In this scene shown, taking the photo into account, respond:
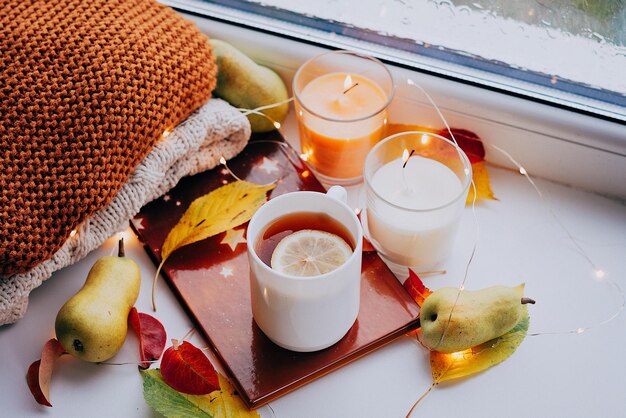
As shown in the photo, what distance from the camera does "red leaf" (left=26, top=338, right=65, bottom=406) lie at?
2.23 ft

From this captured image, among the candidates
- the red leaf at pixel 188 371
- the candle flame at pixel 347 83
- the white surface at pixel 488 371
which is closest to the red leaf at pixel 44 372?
the white surface at pixel 488 371

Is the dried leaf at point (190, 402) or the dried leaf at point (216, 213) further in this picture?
the dried leaf at point (216, 213)

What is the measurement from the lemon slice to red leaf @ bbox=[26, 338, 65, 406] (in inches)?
10.0

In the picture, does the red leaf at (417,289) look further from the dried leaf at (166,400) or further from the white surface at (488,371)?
the dried leaf at (166,400)

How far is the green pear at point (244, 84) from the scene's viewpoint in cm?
88

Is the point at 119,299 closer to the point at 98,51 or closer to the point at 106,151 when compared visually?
the point at 106,151

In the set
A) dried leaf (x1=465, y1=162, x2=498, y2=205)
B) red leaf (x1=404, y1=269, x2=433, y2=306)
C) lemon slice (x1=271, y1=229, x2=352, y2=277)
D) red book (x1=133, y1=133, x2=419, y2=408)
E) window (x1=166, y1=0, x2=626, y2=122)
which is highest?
window (x1=166, y1=0, x2=626, y2=122)

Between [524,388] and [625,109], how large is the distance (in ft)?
1.22

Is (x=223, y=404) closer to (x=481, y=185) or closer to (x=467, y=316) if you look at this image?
(x=467, y=316)

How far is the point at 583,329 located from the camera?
2.44 ft

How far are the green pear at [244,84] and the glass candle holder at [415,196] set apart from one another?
188 millimetres

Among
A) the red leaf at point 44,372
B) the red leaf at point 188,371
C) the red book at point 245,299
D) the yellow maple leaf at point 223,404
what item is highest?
the red book at point 245,299

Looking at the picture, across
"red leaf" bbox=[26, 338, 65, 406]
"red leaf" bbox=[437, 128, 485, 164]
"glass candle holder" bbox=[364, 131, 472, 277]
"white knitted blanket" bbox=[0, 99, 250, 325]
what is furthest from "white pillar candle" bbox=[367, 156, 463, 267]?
"red leaf" bbox=[26, 338, 65, 406]

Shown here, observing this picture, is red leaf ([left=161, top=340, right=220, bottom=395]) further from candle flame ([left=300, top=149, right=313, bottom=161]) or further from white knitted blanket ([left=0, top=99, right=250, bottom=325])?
candle flame ([left=300, top=149, right=313, bottom=161])
